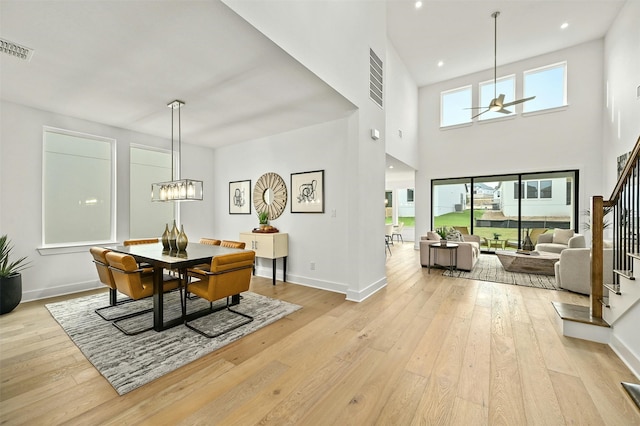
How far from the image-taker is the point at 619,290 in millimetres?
2348

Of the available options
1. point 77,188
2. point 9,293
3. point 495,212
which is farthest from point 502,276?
point 77,188

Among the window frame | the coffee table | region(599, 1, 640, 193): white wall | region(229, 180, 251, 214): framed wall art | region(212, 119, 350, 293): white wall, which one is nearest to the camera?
region(212, 119, 350, 293): white wall

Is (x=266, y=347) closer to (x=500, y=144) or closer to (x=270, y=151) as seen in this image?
(x=270, y=151)

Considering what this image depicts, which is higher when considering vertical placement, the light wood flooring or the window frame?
the window frame

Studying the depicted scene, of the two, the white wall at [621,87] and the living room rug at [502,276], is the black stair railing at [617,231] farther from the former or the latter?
the white wall at [621,87]

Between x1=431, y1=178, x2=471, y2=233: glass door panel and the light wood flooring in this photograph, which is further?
x1=431, y1=178, x2=471, y2=233: glass door panel

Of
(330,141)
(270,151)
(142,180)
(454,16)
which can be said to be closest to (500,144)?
(454,16)

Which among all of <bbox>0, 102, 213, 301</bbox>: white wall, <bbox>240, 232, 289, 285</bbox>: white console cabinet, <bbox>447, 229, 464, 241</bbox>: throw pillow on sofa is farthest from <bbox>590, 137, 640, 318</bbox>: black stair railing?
<bbox>0, 102, 213, 301</bbox>: white wall

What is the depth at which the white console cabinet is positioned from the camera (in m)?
4.51

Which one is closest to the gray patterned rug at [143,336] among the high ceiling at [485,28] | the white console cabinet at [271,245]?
the white console cabinet at [271,245]

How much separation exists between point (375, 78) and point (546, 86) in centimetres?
607

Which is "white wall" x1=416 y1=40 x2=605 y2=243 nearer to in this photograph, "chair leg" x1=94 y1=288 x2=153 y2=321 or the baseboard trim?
the baseboard trim

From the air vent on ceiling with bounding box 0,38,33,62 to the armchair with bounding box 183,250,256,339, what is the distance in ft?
8.37

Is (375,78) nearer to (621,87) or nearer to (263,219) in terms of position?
(263,219)
